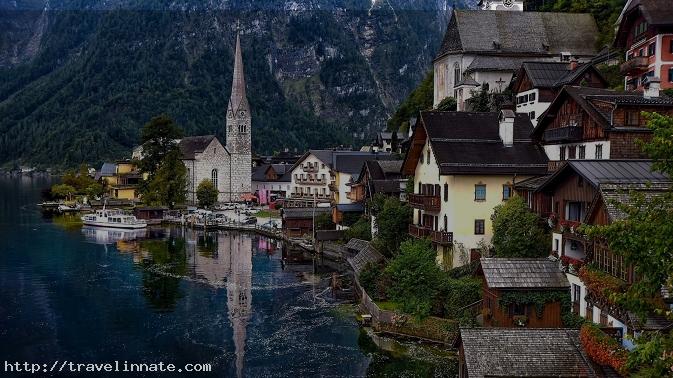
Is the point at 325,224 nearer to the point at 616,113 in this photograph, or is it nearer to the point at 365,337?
the point at 365,337

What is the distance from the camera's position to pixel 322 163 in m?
93.2

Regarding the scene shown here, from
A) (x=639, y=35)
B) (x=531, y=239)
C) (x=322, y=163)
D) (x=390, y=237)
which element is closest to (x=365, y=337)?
(x=531, y=239)

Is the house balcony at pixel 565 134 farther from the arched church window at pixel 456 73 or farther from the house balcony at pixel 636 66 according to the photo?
the arched church window at pixel 456 73

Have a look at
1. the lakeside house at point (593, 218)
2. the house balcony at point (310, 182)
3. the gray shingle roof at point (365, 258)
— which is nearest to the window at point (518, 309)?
the lakeside house at point (593, 218)

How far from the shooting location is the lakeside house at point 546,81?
1810 inches

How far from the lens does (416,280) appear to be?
34594 millimetres

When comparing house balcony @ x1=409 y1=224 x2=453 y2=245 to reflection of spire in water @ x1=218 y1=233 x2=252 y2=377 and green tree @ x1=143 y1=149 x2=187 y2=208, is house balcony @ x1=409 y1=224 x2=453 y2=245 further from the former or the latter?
green tree @ x1=143 y1=149 x2=187 y2=208

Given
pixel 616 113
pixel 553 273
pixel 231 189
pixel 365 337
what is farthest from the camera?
pixel 231 189

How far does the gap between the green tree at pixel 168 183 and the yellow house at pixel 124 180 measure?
58.9 ft

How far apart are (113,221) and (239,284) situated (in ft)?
133

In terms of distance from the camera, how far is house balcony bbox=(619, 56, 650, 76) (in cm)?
4733

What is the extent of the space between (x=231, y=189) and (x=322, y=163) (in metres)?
27.9

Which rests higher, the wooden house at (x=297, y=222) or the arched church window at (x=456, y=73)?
the arched church window at (x=456, y=73)

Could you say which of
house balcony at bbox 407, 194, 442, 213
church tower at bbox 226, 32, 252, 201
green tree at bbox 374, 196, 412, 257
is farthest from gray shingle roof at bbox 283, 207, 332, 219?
church tower at bbox 226, 32, 252, 201
